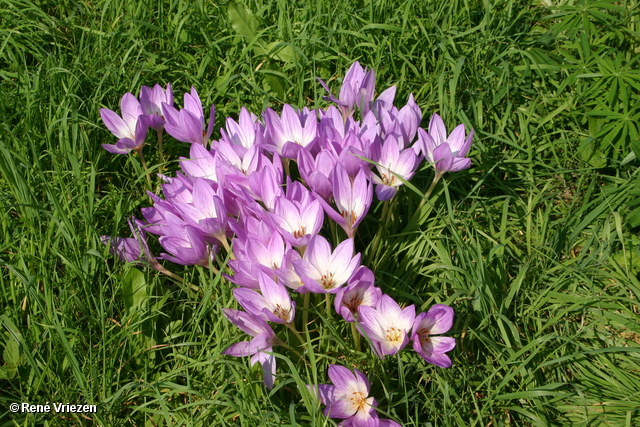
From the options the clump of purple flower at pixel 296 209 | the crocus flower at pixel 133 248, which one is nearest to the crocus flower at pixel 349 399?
the clump of purple flower at pixel 296 209

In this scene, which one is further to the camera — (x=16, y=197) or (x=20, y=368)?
(x=16, y=197)

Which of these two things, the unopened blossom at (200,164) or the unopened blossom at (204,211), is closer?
the unopened blossom at (204,211)

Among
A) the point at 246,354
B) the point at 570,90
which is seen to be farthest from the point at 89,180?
the point at 570,90

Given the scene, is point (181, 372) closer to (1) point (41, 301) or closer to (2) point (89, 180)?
(1) point (41, 301)

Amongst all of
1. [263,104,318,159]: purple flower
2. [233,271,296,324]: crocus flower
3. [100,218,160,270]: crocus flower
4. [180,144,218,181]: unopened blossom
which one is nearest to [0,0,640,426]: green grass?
[100,218,160,270]: crocus flower

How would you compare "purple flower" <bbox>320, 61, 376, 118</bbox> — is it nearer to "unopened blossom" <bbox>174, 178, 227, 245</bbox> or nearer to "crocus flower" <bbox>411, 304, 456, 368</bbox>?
"unopened blossom" <bbox>174, 178, 227, 245</bbox>

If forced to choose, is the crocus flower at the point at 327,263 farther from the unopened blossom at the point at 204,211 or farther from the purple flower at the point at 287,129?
the purple flower at the point at 287,129
